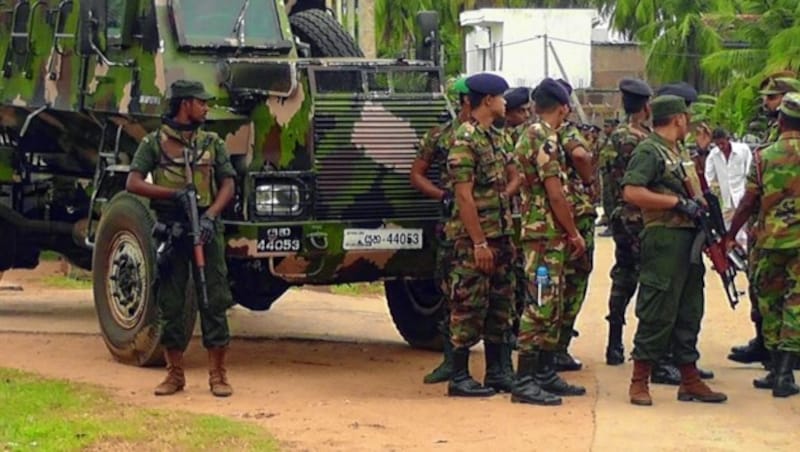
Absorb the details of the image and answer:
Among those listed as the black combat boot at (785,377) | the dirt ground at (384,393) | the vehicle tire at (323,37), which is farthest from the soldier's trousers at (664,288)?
the vehicle tire at (323,37)

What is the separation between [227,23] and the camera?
10.9 metres

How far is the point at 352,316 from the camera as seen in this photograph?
1442 cm

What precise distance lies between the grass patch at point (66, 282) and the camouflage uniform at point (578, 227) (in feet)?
25.7

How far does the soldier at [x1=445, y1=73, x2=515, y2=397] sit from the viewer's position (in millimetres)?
9562

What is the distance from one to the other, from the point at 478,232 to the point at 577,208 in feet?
2.88

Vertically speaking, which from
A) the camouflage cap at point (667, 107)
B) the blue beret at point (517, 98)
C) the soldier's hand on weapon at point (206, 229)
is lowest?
the soldier's hand on weapon at point (206, 229)

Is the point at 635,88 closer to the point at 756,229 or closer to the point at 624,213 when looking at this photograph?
the point at 624,213

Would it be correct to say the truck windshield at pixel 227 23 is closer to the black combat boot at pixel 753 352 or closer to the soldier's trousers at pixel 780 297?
the soldier's trousers at pixel 780 297

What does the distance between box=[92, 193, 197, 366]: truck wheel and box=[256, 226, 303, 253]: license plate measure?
53 centimetres

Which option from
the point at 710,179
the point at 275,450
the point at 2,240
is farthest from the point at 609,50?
the point at 275,450

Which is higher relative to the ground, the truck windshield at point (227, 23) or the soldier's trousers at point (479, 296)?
the truck windshield at point (227, 23)

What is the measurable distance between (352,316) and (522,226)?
508 cm

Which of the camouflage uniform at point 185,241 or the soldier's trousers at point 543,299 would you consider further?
the camouflage uniform at point 185,241

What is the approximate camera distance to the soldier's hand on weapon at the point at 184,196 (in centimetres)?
945
